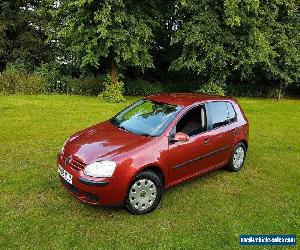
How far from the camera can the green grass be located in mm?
5414

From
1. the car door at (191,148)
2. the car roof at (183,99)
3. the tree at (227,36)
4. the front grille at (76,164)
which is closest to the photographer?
the front grille at (76,164)

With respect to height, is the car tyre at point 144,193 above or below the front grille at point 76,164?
below

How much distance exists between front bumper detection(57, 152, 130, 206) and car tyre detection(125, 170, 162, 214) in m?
0.16

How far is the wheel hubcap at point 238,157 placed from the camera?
8148 millimetres

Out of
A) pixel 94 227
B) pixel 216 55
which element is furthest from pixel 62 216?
pixel 216 55

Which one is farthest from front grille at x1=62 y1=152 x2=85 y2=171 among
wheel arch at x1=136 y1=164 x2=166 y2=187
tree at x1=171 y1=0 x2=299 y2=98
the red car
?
tree at x1=171 y1=0 x2=299 y2=98

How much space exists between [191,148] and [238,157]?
191 centimetres

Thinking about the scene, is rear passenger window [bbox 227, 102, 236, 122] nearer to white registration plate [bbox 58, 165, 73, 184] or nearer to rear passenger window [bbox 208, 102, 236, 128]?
rear passenger window [bbox 208, 102, 236, 128]

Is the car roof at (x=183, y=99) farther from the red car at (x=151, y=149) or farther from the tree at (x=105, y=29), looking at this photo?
the tree at (x=105, y=29)

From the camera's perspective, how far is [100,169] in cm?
573

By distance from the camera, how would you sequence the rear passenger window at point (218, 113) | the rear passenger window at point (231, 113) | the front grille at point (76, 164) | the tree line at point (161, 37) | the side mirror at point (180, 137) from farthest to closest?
1. the tree line at point (161, 37)
2. the rear passenger window at point (231, 113)
3. the rear passenger window at point (218, 113)
4. the side mirror at point (180, 137)
5. the front grille at point (76, 164)

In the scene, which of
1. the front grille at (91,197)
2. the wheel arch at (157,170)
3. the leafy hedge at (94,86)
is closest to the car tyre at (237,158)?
the wheel arch at (157,170)

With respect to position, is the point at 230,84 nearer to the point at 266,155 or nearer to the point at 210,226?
the point at 266,155

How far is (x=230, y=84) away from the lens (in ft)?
81.4
